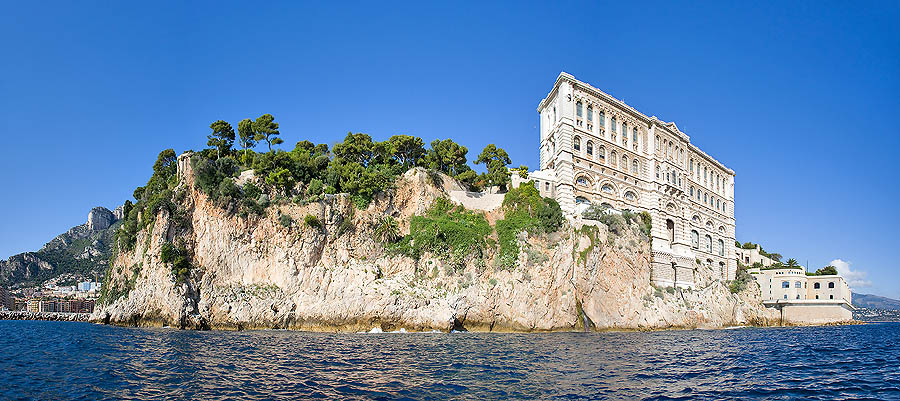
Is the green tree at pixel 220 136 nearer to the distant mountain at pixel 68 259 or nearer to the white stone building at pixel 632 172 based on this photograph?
the white stone building at pixel 632 172

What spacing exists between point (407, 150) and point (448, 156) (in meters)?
4.41

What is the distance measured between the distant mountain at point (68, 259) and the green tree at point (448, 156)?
322ft

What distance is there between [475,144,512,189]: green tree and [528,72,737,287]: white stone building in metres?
3.13

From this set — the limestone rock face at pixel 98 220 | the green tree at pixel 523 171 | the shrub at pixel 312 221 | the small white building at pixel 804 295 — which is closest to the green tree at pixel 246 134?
the shrub at pixel 312 221

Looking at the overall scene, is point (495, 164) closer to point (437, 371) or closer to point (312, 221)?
point (312, 221)

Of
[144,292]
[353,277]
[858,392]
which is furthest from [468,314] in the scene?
[858,392]

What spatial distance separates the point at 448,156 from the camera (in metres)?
60.1

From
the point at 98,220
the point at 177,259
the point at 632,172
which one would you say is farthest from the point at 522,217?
the point at 98,220

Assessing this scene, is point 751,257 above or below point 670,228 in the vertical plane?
below

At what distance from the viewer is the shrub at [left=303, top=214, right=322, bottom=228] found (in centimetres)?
4972

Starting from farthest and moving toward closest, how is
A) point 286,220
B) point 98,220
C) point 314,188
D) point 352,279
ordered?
point 98,220
point 314,188
point 286,220
point 352,279

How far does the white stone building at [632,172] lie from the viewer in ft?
190

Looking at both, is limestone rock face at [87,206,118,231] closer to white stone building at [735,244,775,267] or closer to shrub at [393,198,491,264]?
shrub at [393,198,491,264]

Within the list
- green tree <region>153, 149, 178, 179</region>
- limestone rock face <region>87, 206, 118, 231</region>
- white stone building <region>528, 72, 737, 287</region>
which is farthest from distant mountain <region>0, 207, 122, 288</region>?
white stone building <region>528, 72, 737, 287</region>
